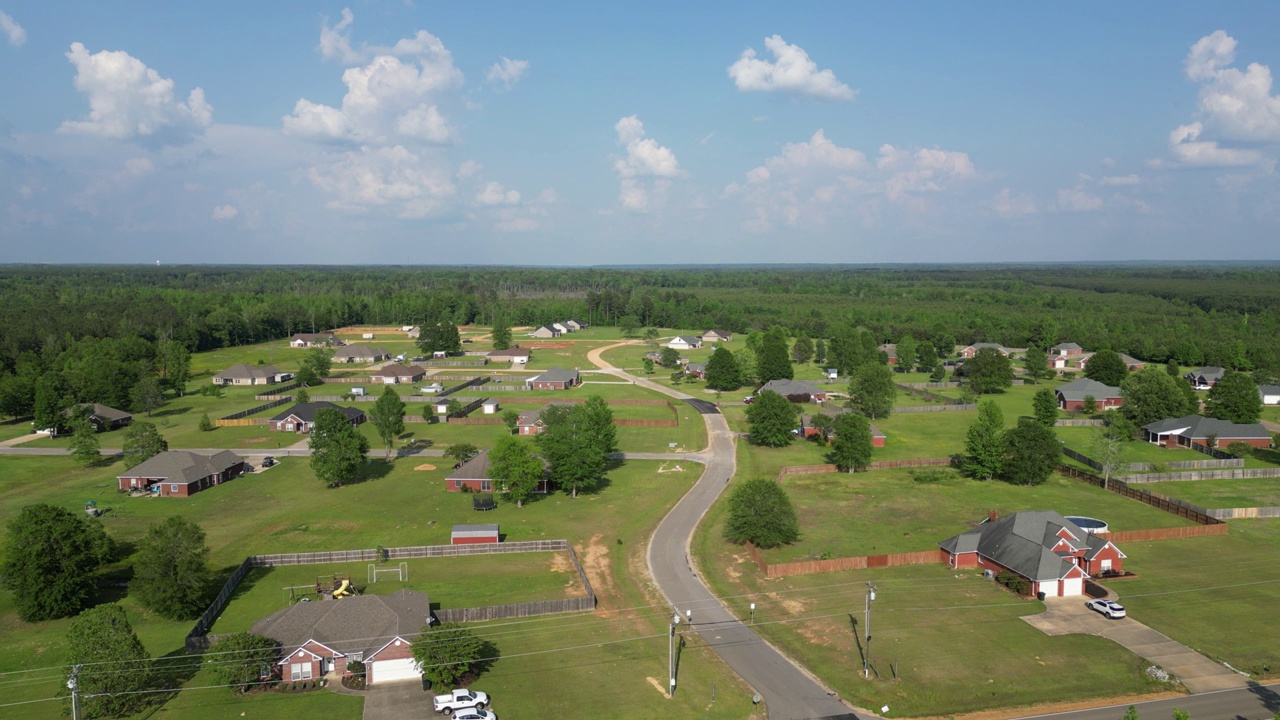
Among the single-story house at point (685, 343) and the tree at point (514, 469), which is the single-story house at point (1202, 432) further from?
the single-story house at point (685, 343)

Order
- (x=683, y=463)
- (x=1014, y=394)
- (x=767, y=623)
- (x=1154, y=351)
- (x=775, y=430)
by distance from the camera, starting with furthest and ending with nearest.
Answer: (x=1154, y=351)
(x=1014, y=394)
(x=775, y=430)
(x=683, y=463)
(x=767, y=623)

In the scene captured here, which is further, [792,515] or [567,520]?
[567,520]

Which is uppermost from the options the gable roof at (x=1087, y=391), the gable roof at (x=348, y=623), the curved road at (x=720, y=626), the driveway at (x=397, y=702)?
the gable roof at (x=1087, y=391)

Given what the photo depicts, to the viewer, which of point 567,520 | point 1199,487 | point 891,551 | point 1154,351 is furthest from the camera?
point 1154,351

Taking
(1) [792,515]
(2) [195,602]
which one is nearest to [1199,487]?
(1) [792,515]

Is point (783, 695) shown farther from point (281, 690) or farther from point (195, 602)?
point (195, 602)

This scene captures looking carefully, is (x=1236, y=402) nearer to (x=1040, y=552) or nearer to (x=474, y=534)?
(x=1040, y=552)

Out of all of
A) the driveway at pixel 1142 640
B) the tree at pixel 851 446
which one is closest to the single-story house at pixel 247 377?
the tree at pixel 851 446
